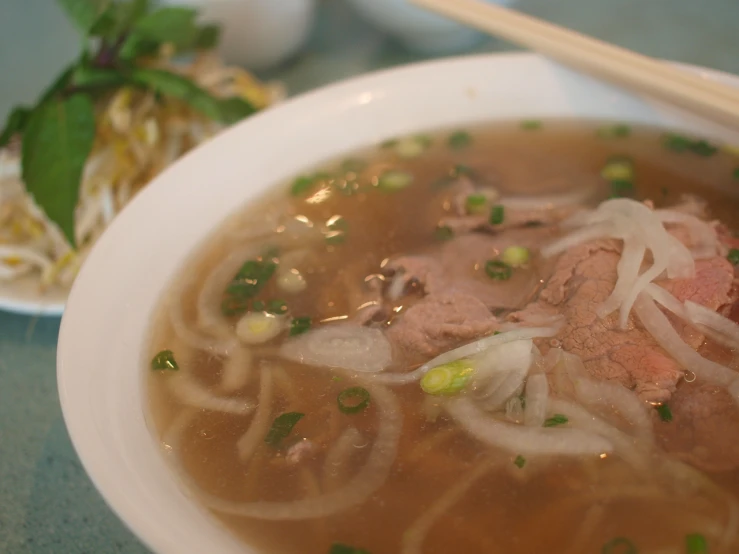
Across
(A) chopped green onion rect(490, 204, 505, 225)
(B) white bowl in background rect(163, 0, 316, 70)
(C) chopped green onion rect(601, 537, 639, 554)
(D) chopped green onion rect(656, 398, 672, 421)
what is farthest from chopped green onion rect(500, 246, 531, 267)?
(B) white bowl in background rect(163, 0, 316, 70)

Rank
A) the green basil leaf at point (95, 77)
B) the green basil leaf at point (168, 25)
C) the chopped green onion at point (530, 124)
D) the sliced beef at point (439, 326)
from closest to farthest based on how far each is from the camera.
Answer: the sliced beef at point (439, 326), the chopped green onion at point (530, 124), the green basil leaf at point (95, 77), the green basil leaf at point (168, 25)

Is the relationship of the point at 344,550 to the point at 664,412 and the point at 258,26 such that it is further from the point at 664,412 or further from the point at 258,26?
the point at 258,26

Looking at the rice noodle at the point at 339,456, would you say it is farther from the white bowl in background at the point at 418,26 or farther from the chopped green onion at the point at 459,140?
the white bowl in background at the point at 418,26

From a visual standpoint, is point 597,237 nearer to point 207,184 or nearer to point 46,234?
point 207,184

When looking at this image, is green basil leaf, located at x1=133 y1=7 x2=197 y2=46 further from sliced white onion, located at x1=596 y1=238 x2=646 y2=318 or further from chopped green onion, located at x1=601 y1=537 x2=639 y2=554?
chopped green onion, located at x1=601 y1=537 x2=639 y2=554

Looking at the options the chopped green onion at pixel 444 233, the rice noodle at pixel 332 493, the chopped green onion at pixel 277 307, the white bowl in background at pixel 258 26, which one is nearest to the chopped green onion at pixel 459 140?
the chopped green onion at pixel 444 233

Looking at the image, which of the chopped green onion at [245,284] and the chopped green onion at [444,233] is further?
the chopped green onion at [444,233]
